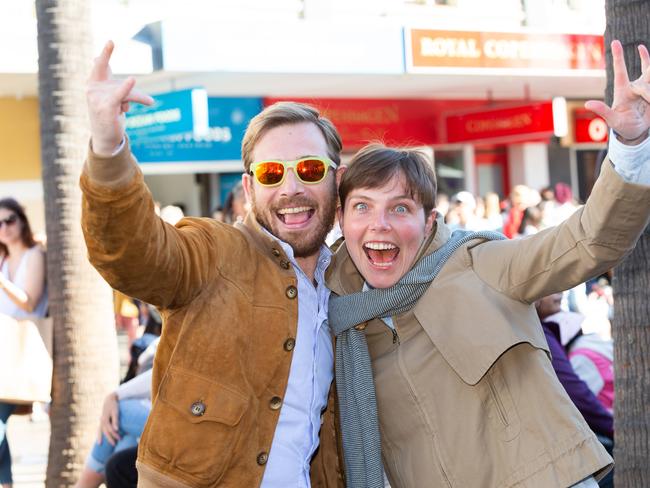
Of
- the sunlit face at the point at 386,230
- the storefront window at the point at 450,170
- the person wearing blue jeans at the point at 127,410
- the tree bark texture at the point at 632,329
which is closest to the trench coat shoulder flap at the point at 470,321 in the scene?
the sunlit face at the point at 386,230

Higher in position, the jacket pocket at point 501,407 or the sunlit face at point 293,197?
the sunlit face at point 293,197

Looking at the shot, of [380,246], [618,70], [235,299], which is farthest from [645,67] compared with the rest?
[235,299]

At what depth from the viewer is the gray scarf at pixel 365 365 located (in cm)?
330

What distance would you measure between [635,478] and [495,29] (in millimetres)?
11621

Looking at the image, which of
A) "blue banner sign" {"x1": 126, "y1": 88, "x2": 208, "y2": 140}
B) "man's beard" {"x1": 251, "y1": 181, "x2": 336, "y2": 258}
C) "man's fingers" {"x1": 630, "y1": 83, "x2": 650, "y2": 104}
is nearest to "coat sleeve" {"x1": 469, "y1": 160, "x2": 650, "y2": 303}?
"man's fingers" {"x1": 630, "y1": 83, "x2": 650, "y2": 104}

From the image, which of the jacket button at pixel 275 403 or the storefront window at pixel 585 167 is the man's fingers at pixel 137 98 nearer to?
the jacket button at pixel 275 403

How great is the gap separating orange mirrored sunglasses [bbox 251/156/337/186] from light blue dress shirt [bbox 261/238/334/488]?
0.21 meters

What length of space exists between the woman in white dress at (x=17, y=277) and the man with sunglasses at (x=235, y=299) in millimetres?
3850

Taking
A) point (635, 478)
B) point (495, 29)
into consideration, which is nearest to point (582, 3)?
point (495, 29)

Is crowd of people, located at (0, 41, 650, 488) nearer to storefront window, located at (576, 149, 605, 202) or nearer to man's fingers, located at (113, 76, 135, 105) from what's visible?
man's fingers, located at (113, 76, 135, 105)

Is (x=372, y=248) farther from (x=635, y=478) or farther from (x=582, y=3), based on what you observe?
(x=582, y=3)

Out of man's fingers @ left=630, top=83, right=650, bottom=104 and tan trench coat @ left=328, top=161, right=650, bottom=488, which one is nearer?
man's fingers @ left=630, top=83, right=650, bottom=104

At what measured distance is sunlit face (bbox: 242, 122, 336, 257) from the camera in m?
3.30

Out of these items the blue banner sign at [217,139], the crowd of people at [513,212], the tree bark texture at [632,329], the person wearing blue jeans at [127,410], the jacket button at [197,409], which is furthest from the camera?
the blue banner sign at [217,139]
